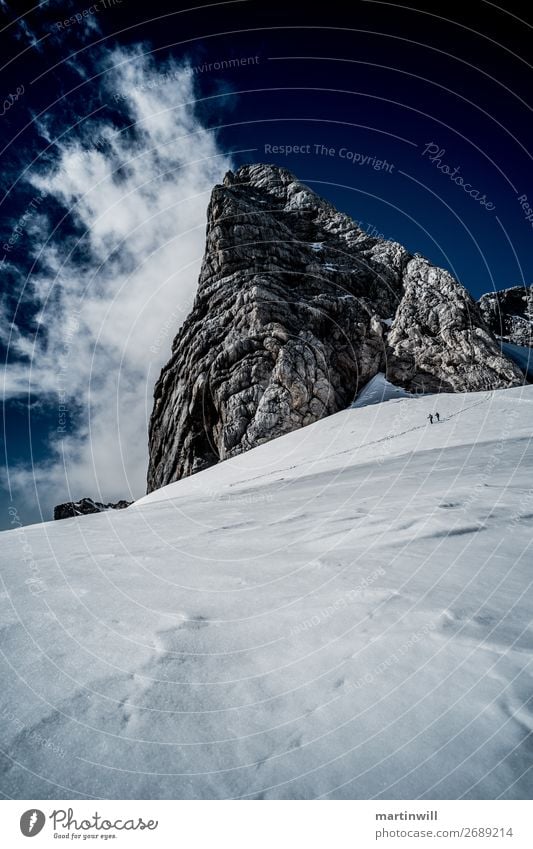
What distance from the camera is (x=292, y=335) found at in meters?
39.3

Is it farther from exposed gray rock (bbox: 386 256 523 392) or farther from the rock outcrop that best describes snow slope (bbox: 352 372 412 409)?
A: the rock outcrop

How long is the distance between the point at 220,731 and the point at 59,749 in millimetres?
837

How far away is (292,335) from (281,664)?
127 feet

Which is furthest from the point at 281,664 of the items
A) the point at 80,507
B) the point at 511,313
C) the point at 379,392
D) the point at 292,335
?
the point at 511,313

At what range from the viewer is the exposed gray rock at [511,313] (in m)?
75.4

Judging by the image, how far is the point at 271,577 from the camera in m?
3.76

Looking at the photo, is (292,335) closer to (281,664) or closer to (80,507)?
(80,507)

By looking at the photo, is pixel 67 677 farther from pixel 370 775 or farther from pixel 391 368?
pixel 391 368

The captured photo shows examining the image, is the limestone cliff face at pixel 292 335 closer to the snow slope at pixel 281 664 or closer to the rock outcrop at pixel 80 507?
the rock outcrop at pixel 80 507

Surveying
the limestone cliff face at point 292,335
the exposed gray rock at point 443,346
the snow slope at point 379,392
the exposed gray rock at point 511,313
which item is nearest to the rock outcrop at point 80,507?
the limestone cliff face at point 292,335

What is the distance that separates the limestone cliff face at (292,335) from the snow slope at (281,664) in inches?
1186

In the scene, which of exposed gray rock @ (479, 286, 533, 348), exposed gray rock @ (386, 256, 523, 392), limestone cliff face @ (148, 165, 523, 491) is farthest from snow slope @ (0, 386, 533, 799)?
exposed gray rock @ (479, 286, 533, 348)

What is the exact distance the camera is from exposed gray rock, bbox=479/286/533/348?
7538 cm
